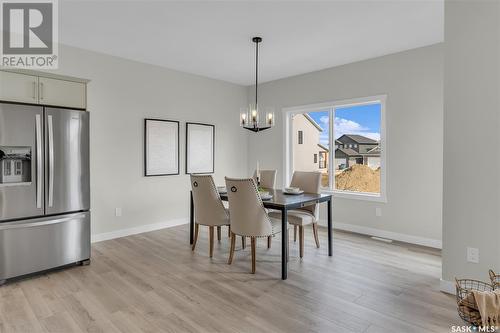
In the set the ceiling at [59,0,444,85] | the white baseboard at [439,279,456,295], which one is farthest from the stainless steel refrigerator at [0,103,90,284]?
the white baseboard at [439,279,456,295]

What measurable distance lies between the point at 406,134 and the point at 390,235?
147 cm

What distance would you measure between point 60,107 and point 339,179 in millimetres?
4121

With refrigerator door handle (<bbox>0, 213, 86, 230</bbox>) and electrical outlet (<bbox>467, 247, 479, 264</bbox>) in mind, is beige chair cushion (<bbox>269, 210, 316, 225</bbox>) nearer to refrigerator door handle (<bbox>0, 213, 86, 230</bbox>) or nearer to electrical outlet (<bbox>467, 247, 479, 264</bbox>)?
electrical outlet (<bbox>467, 247, 479, 264</bbox>)

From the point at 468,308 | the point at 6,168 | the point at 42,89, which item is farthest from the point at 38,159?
the point at 468,308

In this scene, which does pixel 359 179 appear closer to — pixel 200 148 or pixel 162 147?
Result: pixel 200 148

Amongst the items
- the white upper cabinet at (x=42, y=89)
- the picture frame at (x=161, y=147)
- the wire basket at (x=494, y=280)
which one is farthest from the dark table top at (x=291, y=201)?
the white upper cabinet at (x=42, y=89)

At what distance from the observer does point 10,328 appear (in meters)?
2.11

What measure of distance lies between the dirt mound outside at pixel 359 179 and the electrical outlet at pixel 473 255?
2.07 meters

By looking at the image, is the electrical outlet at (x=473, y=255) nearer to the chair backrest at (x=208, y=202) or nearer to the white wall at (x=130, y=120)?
the chair backrest at (x=208, y=202)

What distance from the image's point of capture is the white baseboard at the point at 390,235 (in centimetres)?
397

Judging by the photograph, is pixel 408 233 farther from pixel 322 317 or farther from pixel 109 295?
pixel 109 295

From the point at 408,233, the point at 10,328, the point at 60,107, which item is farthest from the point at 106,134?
the point at 408,233

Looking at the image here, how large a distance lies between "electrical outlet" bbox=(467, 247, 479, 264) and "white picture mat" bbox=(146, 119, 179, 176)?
4136 millimetres

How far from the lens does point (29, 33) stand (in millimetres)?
3480
